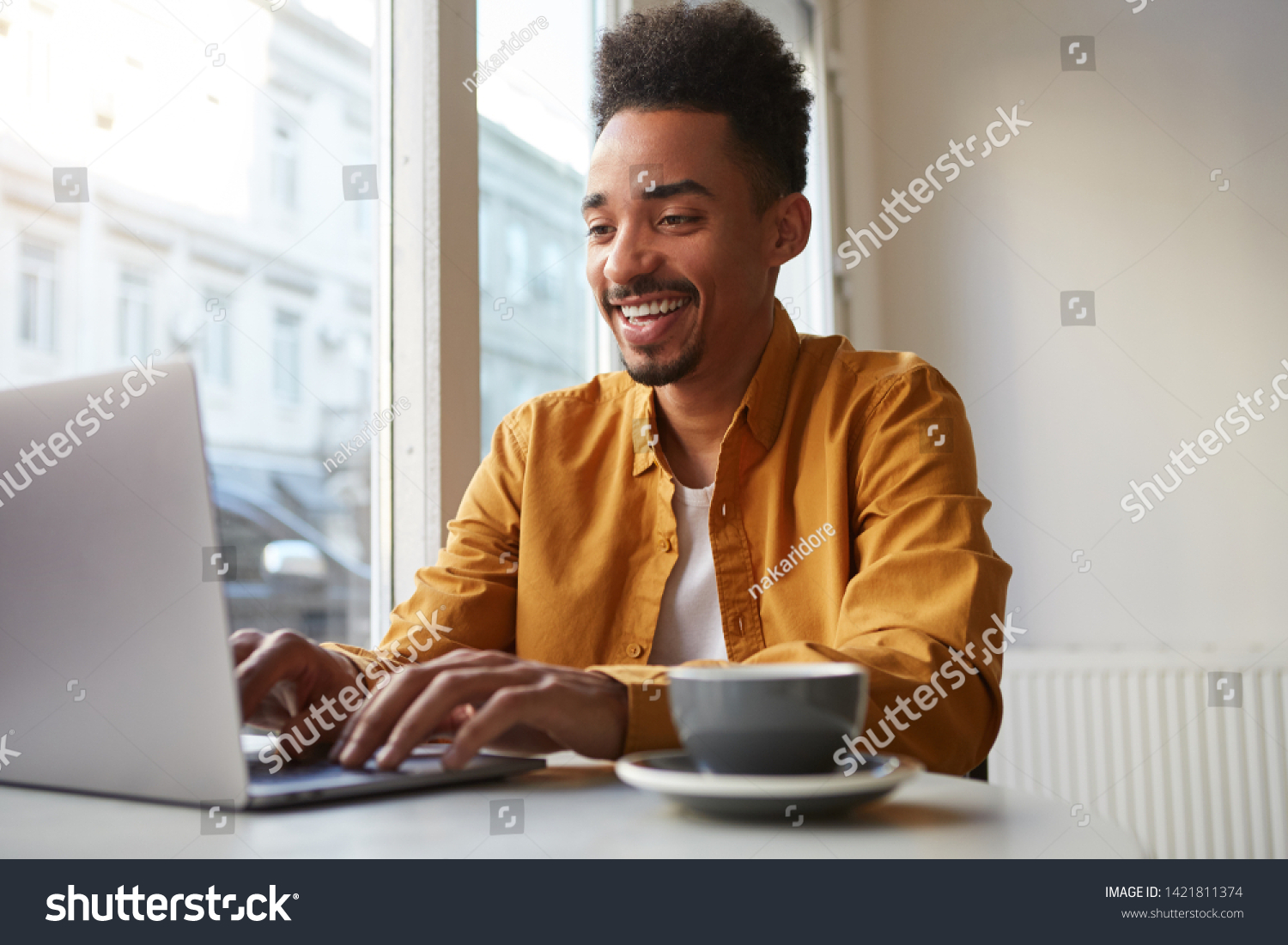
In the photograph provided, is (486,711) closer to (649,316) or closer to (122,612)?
(122,612)

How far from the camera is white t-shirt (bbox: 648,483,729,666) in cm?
121

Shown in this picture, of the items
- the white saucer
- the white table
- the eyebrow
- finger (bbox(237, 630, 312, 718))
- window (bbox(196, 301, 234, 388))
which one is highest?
the eyebrow

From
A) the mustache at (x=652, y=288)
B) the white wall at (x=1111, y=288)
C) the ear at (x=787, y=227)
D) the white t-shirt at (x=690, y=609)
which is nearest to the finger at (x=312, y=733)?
the white t-shirt at (x=690, y=609)

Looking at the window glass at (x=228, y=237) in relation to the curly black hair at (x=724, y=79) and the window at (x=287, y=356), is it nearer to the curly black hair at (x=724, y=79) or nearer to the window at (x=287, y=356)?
the window at (x=287, y=356)

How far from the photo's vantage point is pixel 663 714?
74 centimetres

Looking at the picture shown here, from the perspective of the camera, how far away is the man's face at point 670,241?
131 centimetres

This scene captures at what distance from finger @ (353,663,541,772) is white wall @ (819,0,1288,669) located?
2.60 metres

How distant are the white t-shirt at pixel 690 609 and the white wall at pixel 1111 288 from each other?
2.05 meters

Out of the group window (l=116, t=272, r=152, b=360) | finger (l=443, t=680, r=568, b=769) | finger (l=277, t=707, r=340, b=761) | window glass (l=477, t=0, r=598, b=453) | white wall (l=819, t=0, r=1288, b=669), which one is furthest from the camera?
white wall (l=819, t=0, r=1288, b=669)

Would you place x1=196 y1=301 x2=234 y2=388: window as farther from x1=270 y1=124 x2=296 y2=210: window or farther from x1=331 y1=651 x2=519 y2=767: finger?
x1=331 y1=651 x2=519 y2=767: finger

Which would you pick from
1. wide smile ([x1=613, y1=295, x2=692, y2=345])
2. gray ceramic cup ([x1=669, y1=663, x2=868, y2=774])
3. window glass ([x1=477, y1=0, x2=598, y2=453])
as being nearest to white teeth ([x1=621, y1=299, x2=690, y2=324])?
wide smile ([x1=613, y1=295, x2=692, y2=345])

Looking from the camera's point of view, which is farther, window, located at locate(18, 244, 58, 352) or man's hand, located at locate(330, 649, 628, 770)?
window, located at locate(18, 244, 58, 352)

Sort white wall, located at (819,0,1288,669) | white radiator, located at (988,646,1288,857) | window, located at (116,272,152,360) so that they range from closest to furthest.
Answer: window, located at (116,272,152,360), white radiator, located at (988,646,1288,857), white wall, located at (819,0,1288,669)

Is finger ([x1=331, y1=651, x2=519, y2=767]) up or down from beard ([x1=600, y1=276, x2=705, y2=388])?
down
